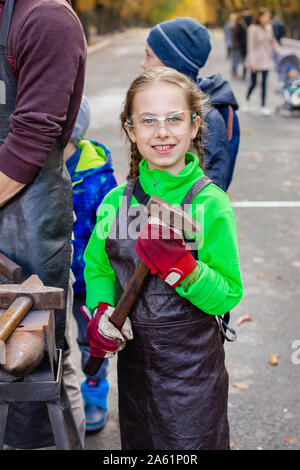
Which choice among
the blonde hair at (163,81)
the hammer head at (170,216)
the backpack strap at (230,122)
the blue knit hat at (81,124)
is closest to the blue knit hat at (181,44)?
the backpack strap at (230,122)

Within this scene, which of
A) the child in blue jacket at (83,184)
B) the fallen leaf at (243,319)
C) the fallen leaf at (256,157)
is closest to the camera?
the child in blue jacket at (83,184)

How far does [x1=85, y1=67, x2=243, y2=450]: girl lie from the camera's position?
2.02 metres

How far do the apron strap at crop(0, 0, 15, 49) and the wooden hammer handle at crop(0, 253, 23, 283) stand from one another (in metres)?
0.73

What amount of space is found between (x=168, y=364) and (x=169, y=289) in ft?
0.92

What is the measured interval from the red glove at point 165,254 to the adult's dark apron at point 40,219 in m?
0.47

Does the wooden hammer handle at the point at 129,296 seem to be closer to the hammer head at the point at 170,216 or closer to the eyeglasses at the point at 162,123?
the hammer head at the point at 170,216

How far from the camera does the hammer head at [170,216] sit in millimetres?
1803

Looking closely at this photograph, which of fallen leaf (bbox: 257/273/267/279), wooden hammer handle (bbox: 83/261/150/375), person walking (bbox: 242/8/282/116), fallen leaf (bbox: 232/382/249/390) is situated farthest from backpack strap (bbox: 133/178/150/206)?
person walking (bbox: 242/8/282/116)

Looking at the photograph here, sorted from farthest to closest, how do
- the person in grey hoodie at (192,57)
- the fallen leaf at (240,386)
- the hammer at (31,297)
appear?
1. the fallen leaf at (240,386)
2. the person in grey hoodie at (192,57)
3. the hammer at (31,297)

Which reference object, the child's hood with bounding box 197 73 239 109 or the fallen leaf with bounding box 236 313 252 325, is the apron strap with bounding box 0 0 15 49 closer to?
the child's hood with bounding box 197 73 239 109

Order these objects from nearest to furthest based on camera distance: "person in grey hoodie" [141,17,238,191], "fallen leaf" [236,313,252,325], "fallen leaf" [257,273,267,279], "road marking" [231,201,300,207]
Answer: "person in grey hoodie" [141,17,238,191] → "fallen leaf" [236,313,252,325] → "fallen leaf" [257,273,267,279] → "road marking" [231,201,300,207]

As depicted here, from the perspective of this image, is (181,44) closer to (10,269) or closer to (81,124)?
(81,124)

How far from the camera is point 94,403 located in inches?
123

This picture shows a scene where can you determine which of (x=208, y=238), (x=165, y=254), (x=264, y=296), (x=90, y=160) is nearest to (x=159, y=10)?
(x=264, y=296)
